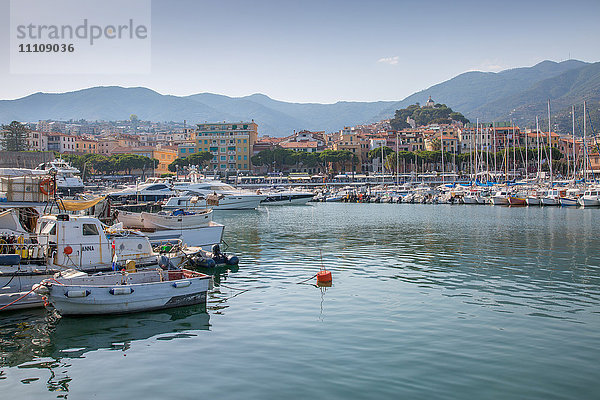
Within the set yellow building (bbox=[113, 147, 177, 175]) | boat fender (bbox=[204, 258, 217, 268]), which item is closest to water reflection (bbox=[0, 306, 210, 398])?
boat fender (bbox=[204, 258, 217, 268])

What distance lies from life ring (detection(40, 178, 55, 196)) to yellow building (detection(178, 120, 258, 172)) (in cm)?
11194

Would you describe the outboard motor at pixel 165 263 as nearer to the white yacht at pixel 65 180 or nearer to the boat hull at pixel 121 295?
the boat hull at pixel 121 295

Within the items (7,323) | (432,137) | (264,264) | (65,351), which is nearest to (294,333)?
(65,351)

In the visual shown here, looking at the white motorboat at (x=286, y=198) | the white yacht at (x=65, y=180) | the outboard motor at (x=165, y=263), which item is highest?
the white yacht at (x=65, y=180)

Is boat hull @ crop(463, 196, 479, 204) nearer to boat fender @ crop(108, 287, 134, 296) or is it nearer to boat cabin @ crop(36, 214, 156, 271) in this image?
boat cabin @ crop(36, 214, 156, 271)

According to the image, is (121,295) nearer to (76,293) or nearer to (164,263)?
(76,293)

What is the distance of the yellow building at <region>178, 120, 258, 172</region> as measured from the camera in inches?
5266

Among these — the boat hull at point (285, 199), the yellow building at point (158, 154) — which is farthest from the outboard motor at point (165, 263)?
the yellow building at point (158, 154)

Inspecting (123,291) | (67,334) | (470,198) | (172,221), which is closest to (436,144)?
(470,198)

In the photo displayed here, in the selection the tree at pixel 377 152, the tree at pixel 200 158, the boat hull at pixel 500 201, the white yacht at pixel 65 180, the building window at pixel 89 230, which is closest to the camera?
the building window at pixel 89 230

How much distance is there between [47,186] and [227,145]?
374ft

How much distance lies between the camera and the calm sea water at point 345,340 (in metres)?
10.9

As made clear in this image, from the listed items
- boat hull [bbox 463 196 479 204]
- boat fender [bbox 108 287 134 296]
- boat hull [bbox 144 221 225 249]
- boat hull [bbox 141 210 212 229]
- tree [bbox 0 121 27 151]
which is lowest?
boat fender [bbox 108 287 134 296]

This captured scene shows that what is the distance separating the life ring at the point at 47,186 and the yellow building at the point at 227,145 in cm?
11194
